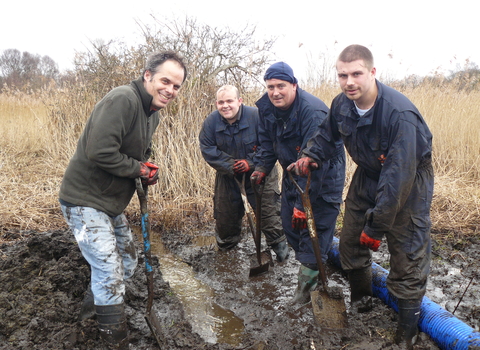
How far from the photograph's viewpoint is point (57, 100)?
8.65m

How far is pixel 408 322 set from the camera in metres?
2.98

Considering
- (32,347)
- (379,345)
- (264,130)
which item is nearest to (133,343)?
(32,347)

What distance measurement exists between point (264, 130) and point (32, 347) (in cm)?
302

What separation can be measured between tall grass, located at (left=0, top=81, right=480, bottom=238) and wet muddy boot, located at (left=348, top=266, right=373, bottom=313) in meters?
2.58

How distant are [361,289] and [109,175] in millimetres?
2565

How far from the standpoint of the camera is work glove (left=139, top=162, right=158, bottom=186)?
9.65 feet

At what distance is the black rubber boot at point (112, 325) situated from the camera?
9.11ft

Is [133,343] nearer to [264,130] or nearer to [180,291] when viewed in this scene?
[180,291]

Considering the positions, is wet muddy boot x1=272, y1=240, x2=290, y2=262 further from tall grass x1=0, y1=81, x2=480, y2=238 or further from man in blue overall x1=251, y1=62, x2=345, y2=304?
tall grass x1=0, y1=81, x2=480, y2=238

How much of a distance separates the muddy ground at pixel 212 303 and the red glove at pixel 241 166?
1.24m

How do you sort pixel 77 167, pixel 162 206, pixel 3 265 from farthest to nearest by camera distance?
pixel 162 206 < pixel 3 265 < pixel 77 167

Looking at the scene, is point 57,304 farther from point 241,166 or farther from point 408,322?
point 408,322

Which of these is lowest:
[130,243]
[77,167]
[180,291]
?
[180,291]

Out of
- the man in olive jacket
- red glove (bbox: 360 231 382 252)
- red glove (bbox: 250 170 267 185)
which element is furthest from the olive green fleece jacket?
red glove (bbox: 360 231 382 252)
